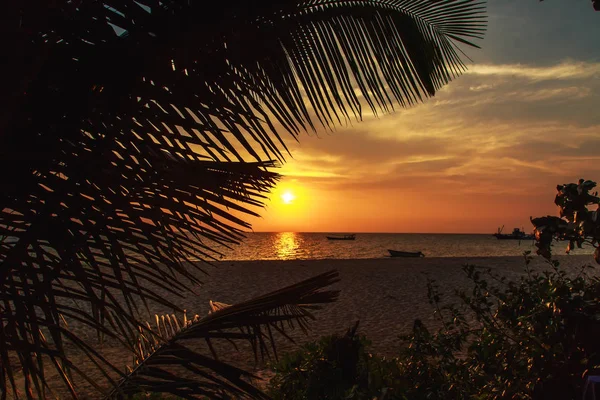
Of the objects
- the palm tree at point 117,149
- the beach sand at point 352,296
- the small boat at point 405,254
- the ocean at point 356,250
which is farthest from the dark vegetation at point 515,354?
the small boat at point 405,254

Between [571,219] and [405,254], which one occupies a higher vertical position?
[571,219]

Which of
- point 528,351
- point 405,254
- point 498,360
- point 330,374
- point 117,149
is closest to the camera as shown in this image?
point 117,149

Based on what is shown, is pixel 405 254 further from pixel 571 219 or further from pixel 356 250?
pixel 571 219

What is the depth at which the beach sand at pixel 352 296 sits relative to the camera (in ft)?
27.9

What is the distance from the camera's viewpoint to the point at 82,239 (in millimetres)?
962

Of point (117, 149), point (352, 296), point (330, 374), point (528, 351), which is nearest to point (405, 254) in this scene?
point (352, 296)

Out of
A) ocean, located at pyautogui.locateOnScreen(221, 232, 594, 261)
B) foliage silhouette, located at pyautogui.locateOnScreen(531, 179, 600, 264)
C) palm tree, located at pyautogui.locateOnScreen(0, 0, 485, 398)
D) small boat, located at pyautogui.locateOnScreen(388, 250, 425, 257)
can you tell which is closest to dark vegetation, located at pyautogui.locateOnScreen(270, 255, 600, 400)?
foliage silhouette, located at pyautogui.locateOnScreen(531, 179, 600, 264)

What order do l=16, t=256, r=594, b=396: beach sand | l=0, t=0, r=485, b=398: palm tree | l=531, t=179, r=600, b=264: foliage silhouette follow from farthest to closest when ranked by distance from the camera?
1. l=16, t=256, r=594, b=396: beach sand
2. l=531, t=179, r=600, b=264: foliage silhouette
3. l=0, t=0, r=485, b=398: palm tree

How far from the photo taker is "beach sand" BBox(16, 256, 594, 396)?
8493 mm

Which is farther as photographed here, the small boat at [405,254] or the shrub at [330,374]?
the small boat at [405,254]

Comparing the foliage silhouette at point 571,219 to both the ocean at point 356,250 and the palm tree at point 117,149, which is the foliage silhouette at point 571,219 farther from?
the ocean at point 356,250

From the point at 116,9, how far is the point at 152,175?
0.41m

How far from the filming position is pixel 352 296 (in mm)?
14383

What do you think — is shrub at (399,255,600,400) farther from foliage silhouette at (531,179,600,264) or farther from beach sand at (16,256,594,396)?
beach sand at (16,256,594,396)
